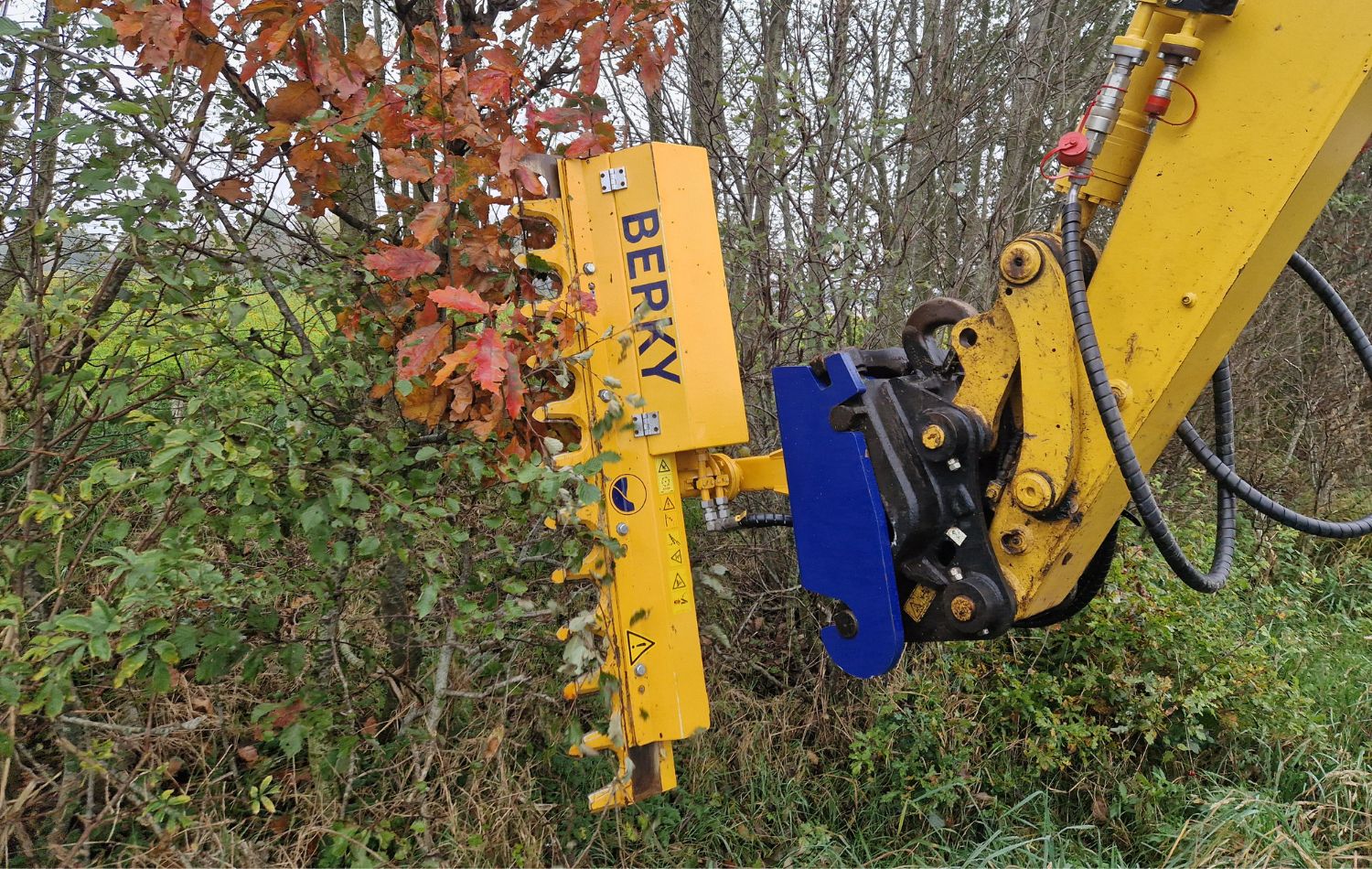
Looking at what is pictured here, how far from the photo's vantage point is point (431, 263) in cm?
273

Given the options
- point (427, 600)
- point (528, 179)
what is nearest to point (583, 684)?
point (427, 600)

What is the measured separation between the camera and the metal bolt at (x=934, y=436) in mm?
2363

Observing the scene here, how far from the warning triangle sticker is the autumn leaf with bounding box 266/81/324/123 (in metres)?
1.82

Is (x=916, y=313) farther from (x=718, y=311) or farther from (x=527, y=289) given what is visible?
(x=527, y=289)

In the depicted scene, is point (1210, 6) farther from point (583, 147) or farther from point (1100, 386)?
point (583, 147)

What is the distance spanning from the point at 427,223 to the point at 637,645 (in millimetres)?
1360

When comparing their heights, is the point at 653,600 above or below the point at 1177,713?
above

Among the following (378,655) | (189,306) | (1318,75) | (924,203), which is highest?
(1318,75)

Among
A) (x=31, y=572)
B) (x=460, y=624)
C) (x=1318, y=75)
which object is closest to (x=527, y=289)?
(x=460, y=624)

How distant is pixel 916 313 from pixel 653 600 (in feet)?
3.73

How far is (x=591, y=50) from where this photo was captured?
2775mm

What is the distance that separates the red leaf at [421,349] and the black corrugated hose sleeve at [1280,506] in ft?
6.91

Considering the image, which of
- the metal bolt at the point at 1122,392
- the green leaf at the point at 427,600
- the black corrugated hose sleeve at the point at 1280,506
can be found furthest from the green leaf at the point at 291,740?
the black corrugated hose sleeve at the point at 1280,506

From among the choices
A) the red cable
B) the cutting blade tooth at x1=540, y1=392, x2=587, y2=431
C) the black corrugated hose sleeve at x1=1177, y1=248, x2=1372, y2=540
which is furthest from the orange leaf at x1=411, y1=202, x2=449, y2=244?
the black corrugated hose sleeve at x1=1177, y1=248, x2=1372, y2=540
